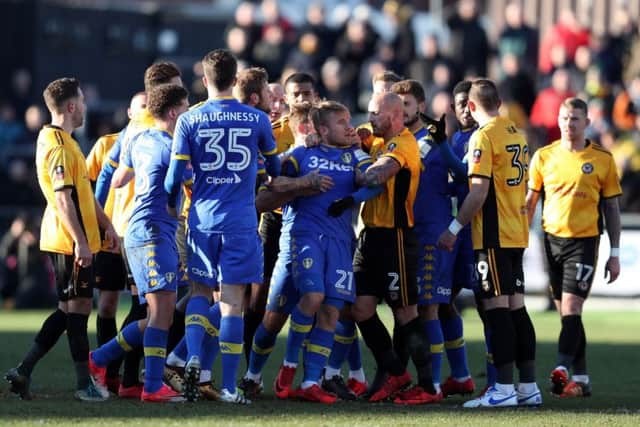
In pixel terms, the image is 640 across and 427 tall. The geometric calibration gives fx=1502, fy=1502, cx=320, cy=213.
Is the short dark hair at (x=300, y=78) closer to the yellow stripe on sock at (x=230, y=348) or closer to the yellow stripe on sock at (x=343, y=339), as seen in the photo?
the yellow stripe on sock at (x=343, y=339)

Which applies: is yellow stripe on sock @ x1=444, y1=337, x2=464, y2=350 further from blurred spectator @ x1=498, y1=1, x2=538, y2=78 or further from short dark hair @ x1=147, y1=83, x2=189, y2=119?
blurred spectator @ x1=498, y1=1, x2=538, y2=78

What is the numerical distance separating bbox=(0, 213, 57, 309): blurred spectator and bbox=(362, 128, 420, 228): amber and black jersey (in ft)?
37.5

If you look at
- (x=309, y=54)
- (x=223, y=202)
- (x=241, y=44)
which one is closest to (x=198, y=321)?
(x=223, y=202)

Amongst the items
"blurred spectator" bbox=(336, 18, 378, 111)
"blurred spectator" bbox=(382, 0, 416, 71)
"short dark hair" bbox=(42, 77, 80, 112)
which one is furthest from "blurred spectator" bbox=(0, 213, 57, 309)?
"short dark hair" bbox=(42, 77, 80, 112)

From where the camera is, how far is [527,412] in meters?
10.3

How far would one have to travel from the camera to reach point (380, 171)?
10812 mm

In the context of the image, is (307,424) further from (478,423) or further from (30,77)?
(30,77)

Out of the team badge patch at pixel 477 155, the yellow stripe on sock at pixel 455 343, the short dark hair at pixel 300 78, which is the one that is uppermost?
the short dark hair at pixel 300 78

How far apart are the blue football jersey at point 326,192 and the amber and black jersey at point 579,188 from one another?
213cm

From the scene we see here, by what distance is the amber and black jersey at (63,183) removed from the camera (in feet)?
34.2

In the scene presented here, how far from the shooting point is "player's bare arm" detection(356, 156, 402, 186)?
10805 millimetres

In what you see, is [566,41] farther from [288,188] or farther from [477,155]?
[288,188]

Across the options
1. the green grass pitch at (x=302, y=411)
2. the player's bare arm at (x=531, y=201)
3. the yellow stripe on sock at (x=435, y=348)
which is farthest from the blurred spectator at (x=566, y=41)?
the yellow stripe on sock at (x=435, y=348)

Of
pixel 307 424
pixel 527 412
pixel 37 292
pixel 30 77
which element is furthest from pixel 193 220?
pixel 30 77
